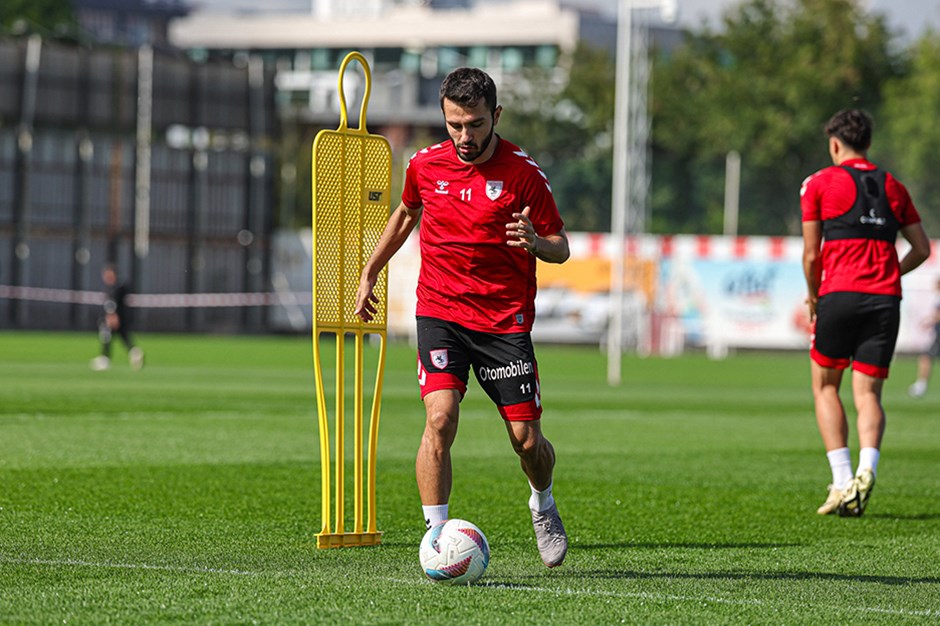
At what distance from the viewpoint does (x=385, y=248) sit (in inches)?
312

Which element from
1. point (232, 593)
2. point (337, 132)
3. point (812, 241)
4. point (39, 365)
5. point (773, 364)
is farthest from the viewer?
point (773, 364)

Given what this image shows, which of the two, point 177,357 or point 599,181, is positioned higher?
point 599,181

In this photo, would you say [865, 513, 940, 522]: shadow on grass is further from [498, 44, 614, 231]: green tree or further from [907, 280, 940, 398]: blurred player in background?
[498, 44, 614, 231]: green tree

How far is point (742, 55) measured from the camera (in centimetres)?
6638

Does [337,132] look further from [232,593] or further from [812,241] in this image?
[812,241]

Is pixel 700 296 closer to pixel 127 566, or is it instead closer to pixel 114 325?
pixel 114 325

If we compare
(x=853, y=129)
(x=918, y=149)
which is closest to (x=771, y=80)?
(x=918, y=149)

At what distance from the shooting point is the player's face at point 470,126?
7289 mm

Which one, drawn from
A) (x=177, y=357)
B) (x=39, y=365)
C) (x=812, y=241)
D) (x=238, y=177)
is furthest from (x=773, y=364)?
(x=812, y=241)

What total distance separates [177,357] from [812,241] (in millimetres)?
26130

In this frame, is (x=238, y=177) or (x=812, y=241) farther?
(x=238, y=177)

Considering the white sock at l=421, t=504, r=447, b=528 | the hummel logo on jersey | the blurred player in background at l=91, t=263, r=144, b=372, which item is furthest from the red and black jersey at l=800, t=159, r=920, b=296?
the blurred player in background at l=91, t=263, r=144, b=372

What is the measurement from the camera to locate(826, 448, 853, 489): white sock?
10492 millimetres

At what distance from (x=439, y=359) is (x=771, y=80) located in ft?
193
